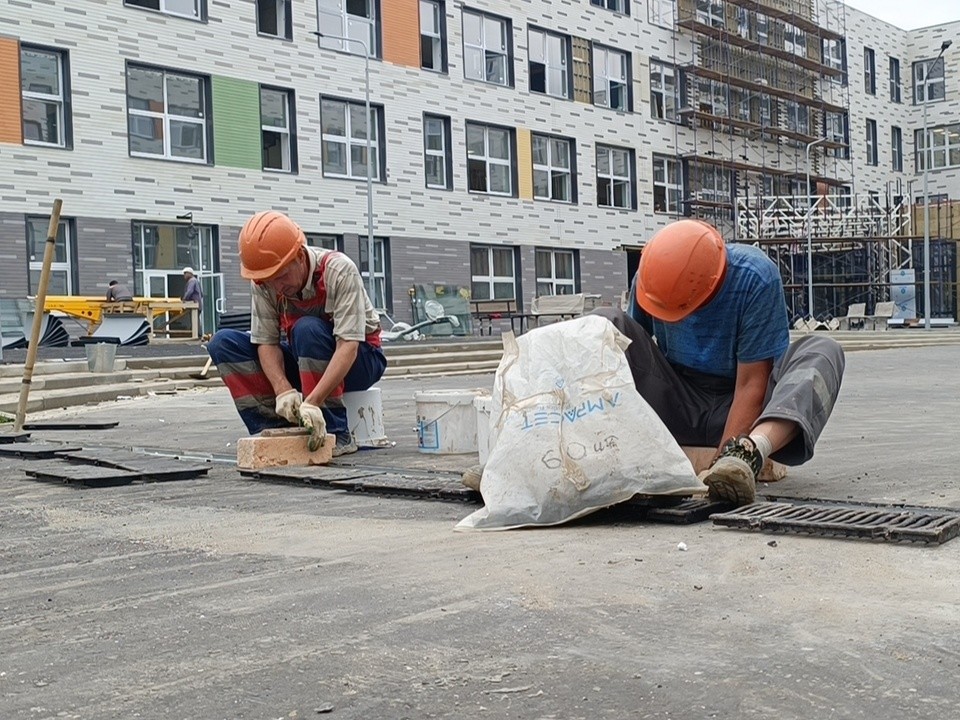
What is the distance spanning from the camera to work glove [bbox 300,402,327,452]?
20.9ft

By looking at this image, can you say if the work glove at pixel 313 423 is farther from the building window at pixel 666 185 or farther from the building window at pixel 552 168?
the building window at pixel 666 185

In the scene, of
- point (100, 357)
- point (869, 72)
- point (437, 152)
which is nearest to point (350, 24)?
point (437, 152)

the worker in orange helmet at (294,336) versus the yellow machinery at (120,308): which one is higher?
the yellow machinery at (120,308)

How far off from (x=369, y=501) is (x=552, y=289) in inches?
1262

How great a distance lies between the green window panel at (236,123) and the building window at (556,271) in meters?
10.9

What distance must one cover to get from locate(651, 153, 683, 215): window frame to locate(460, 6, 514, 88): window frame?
779 centimetres

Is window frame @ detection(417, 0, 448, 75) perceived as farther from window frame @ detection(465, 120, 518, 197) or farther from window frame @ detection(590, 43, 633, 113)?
window frame @ detection(590, 43, 633, 113)

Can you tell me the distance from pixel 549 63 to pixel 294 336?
32.1 meters

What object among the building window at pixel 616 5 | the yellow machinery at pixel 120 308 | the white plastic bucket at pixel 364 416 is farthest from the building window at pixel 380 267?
the white plastic bucket at pixel 364 416

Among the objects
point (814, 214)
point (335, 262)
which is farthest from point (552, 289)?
point (335, 262)

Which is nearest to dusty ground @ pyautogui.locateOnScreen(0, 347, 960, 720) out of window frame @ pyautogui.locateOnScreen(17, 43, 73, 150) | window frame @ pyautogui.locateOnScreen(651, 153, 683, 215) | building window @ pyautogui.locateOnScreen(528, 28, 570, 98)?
window frame @ pyautogui.locateOnScreen(17, 43, 73, 150)

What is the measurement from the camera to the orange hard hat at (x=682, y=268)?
15.9 feet

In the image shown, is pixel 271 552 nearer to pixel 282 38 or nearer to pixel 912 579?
pixel 912 579

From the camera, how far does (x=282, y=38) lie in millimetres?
29391
